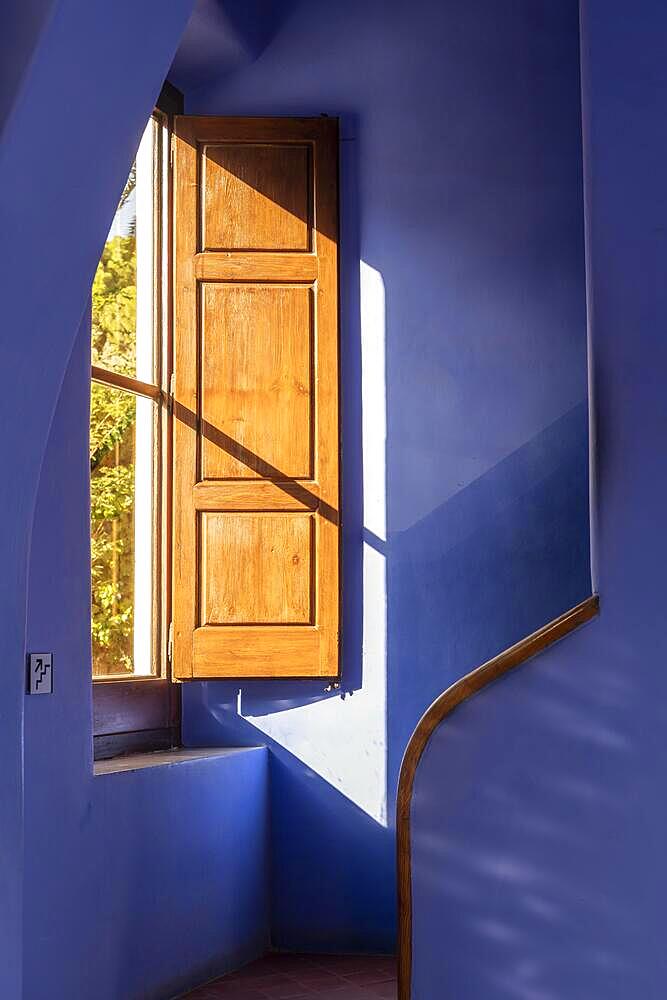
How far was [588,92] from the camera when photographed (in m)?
3.08

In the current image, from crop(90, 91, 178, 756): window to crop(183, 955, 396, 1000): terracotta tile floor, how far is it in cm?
86

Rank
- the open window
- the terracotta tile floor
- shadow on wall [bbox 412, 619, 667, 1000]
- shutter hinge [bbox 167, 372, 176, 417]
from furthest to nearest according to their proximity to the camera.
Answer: shutter hinge [bbox 167, 372, 176, 417]
the open window
the terracotta tile floor
shadow on wall [bbox 412, 619, 667, 1000]

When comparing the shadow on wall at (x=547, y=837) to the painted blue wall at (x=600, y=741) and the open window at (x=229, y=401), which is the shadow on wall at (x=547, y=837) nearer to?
the painted blue wall at (x=600, y=741)

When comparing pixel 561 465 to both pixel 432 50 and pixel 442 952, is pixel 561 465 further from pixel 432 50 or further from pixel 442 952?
pixel 442 952

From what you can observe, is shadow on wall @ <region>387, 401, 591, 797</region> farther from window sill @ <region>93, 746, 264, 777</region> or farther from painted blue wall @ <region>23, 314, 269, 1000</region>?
painted blue wall @ <region>23, 314, 269, 1000</region>

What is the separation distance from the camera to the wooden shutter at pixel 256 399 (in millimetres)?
4531

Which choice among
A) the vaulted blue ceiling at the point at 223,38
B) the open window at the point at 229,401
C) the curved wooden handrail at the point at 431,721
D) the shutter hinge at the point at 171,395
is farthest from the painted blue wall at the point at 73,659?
the vaulted blue ceiling at the point at 223,38

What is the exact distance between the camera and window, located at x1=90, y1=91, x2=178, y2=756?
417 cm

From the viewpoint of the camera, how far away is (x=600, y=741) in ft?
9.68

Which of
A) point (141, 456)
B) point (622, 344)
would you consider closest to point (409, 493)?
point (141, 456)

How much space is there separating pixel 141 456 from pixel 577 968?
96.4 inches

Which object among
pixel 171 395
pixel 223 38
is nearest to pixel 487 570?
pixel 171 395

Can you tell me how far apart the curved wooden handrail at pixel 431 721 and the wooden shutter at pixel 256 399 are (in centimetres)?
153

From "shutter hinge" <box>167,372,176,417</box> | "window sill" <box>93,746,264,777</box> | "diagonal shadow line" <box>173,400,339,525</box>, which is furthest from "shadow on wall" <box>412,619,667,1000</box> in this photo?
"shutter hinge" <box>167,372,176,417</box>
